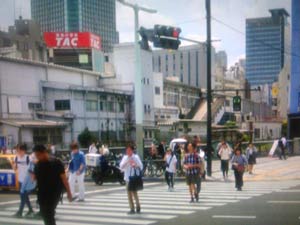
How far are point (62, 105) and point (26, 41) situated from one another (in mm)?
24403

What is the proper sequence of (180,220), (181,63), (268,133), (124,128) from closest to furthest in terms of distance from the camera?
(180,220) < (124,128) < (268,133) < (181,63)

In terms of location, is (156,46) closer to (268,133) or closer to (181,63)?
(268,133)

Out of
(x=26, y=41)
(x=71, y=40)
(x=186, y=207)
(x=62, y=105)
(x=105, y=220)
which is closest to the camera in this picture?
(x=105, y=220)

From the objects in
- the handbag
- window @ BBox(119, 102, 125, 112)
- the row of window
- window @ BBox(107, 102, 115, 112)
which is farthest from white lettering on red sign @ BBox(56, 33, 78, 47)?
the handbag

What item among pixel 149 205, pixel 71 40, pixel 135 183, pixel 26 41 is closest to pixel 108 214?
pixel 135 183

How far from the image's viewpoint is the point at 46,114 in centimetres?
4856

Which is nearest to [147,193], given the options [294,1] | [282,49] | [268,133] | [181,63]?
[282,49]

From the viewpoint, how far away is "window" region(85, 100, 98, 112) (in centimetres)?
5241

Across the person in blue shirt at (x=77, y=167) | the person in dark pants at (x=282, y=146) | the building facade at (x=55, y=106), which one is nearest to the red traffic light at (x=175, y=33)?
the person in blue shirt at (x=77, y=167)

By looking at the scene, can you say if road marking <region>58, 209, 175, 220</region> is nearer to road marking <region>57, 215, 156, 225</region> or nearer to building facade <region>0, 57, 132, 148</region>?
road marking <region>57, 215, 156, 225</region>

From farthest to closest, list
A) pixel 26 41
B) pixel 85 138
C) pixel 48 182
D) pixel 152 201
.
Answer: pixel 26 41
pixel 85 138
pixel 152 201
pixel 48 182

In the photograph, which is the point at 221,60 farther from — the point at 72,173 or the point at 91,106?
the point at 72,173

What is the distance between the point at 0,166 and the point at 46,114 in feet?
104

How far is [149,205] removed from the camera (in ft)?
42.1
